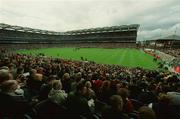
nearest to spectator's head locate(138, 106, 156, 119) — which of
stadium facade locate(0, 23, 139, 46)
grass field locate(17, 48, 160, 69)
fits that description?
grass field locate(17, 48, 160, 69)

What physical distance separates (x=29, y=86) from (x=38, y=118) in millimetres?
2370

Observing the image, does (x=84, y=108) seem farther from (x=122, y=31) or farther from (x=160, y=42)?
(x=160, y=42)

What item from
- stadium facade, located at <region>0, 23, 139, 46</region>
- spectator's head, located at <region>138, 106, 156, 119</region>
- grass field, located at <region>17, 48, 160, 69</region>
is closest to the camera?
spectator's head, located at <region>138, 106, 156, 119</region>

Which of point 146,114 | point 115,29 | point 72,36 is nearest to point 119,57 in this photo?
point 146,114

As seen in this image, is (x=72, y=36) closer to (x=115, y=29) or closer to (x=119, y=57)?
(x=115, y=29)

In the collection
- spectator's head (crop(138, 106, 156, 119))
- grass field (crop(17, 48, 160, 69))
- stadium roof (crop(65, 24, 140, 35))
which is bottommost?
grass field (crop(17, 48, 160, 69))

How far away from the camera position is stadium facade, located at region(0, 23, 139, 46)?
3557 inches

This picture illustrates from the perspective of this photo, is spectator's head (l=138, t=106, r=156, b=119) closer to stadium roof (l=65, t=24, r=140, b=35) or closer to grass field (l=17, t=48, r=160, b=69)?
grass field (l=17, t=48, r=160, b=69)

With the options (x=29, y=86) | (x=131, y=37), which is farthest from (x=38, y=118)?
(x=131, y=37)

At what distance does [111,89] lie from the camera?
664 cm

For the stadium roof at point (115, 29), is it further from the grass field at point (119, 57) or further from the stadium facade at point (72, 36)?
the grass field at point (119, 57)

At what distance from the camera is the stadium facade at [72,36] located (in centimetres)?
9034

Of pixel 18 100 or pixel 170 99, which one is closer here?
pixel 18 100

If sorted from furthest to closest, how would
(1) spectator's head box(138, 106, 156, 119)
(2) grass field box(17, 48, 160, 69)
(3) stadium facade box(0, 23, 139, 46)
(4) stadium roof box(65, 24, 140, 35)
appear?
(4) stadium roof box(65, 24, 140, 35)
(3) stadium facade box(0, 23, 139, 46)
(2) grass field box(17, 48, 160, 69)
(1) spectator's head box(138, 106, 156, 119)
